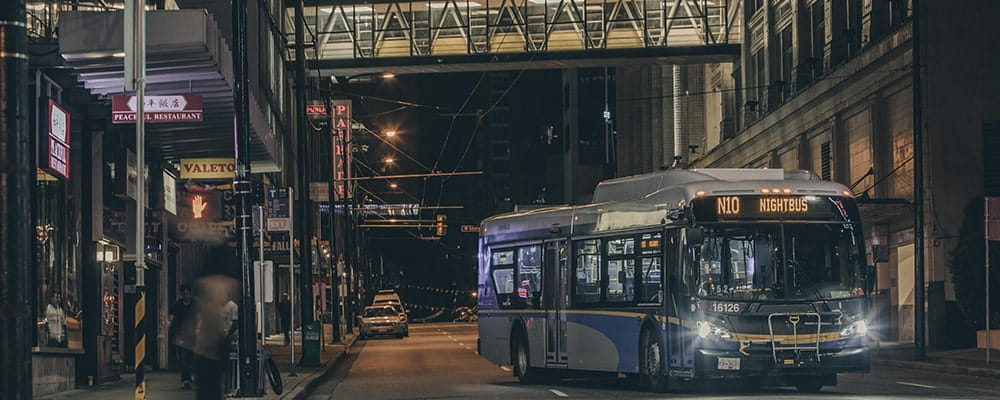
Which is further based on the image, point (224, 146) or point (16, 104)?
point (224, 146)

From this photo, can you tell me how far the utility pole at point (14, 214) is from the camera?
27.3ft

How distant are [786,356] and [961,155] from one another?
2150cm

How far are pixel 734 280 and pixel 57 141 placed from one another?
9.36 meters

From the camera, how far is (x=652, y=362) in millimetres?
20297

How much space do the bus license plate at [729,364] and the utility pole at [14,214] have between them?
1180 centimetres

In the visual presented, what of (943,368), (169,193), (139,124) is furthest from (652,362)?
(169,193)

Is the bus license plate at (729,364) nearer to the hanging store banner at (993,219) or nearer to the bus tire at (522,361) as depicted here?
the bus tire at (522,361)

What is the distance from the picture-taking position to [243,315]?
2086cm

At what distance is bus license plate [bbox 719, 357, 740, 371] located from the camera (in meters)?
18.8

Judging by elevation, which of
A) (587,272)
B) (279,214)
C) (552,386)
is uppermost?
(279,214)

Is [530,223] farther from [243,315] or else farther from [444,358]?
[444,358]

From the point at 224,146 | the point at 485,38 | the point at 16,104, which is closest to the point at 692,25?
the point at 485,38

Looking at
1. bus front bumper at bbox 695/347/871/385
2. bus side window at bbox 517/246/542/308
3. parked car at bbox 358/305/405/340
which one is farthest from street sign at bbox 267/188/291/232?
parked car at bbox 358/305/405/340

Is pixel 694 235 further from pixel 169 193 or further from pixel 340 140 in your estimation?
pixel 340 140
